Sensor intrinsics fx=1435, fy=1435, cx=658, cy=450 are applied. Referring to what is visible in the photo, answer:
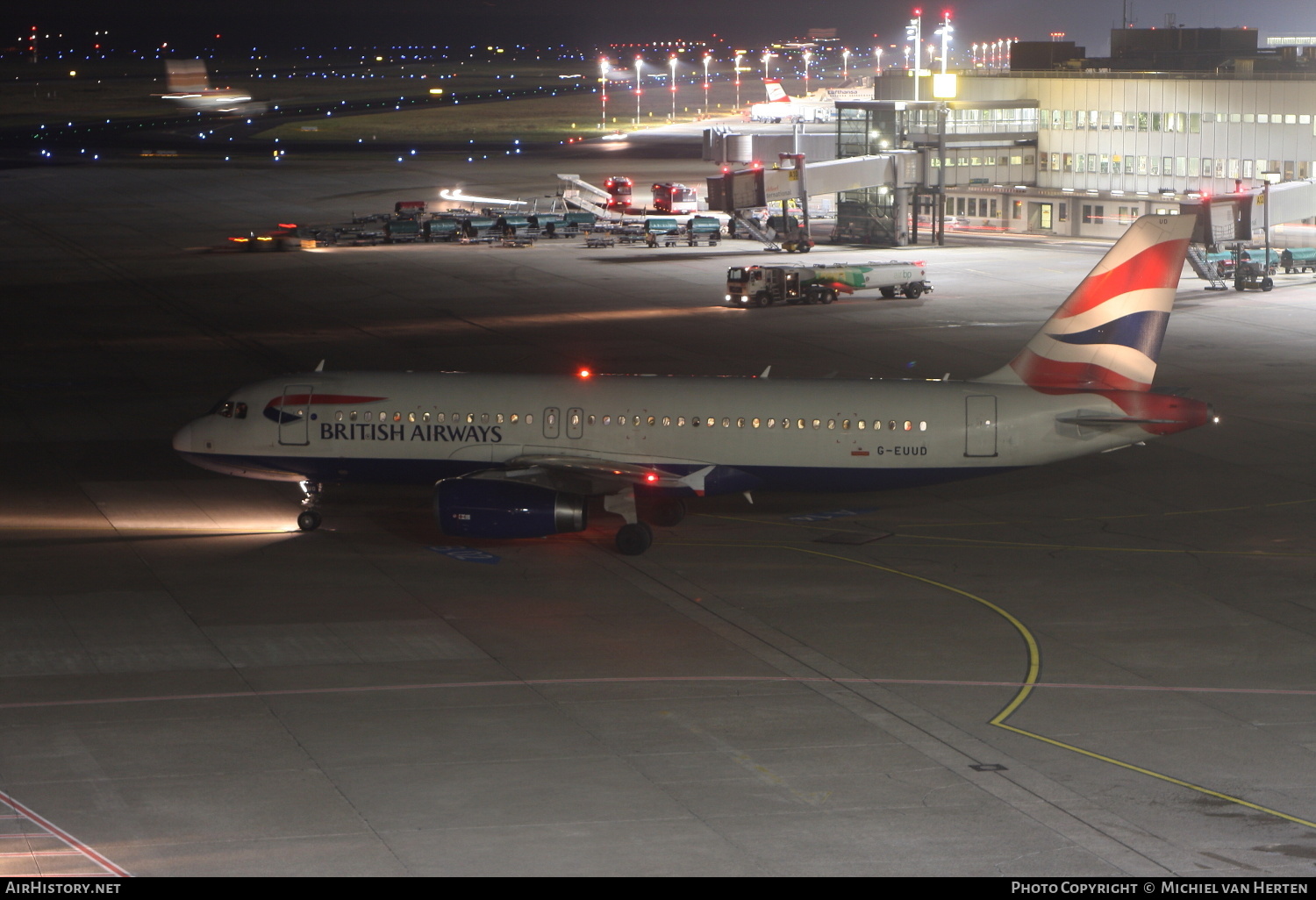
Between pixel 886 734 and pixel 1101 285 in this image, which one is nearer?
pixel 886 734

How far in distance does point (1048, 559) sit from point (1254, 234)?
229 ft

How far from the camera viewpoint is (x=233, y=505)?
138 ft

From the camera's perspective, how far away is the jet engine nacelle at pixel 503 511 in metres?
35.2

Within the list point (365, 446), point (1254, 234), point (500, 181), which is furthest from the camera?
point (500, 181)

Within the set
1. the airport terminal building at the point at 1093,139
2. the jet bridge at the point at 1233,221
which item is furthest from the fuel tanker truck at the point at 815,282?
the airport terminal building at the point at 1093,139

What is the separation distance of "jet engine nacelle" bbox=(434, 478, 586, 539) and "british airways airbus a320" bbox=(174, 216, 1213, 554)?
2.83 ft

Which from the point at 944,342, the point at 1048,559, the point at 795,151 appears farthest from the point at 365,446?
the point at 795,151

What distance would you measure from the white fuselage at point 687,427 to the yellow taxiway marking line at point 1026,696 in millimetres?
2809

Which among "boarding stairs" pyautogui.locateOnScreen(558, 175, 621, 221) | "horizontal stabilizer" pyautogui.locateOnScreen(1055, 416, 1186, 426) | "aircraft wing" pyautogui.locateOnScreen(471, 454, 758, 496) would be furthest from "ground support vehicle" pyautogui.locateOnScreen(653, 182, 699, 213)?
"horizontal stabilizer" pyautogui.locateOnScreen(1055, 416, 1186, 426)

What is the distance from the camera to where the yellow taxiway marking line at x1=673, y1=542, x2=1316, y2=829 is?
72.1 feet

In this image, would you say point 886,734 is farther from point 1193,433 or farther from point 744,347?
point 744,347

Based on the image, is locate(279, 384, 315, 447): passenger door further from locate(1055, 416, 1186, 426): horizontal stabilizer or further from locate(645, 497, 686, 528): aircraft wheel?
locate(1055, 416, 1186, 426): horizontal stabilizer

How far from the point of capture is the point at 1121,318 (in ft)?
123

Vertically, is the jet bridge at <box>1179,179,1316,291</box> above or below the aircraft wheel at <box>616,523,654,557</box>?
above
